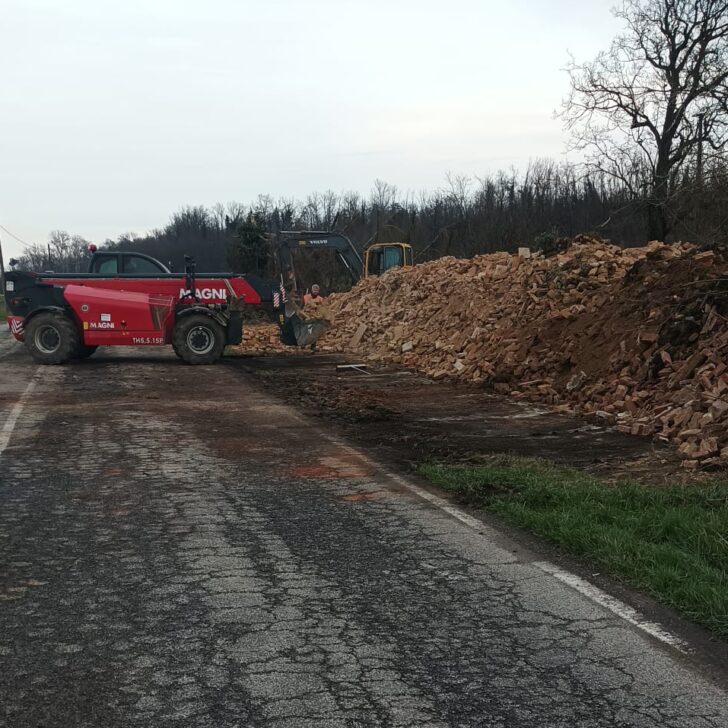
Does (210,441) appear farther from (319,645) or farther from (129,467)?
(319,645)

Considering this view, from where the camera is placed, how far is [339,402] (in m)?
13.5

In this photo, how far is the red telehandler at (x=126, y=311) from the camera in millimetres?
19000

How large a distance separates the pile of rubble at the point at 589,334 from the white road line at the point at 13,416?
287 inches

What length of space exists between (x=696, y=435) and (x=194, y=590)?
19.8 ft

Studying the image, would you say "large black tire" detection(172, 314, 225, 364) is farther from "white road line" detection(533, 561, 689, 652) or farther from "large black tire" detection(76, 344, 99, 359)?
"white road line" detection(533, 561, 689, 652)

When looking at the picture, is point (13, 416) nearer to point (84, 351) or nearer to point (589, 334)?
point (84, 351)

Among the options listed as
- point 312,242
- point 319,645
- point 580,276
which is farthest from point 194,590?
point 312,242

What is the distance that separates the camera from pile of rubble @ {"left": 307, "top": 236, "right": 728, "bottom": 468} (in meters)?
10.6

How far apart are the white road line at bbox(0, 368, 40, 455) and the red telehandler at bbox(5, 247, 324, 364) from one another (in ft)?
9.59

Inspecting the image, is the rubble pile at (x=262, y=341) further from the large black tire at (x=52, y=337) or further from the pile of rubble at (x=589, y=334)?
the large black tire at (x=52, y=337)

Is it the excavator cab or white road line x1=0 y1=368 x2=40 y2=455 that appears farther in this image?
the excavator cab

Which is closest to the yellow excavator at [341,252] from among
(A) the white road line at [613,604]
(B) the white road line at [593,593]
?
(B) the white road line at [593,593]

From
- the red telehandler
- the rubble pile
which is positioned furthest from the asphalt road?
the rubble pile

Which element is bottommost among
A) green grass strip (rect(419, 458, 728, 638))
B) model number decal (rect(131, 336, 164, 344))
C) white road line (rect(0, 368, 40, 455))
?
green grass strip (rect(419, 458, 728, 638))
